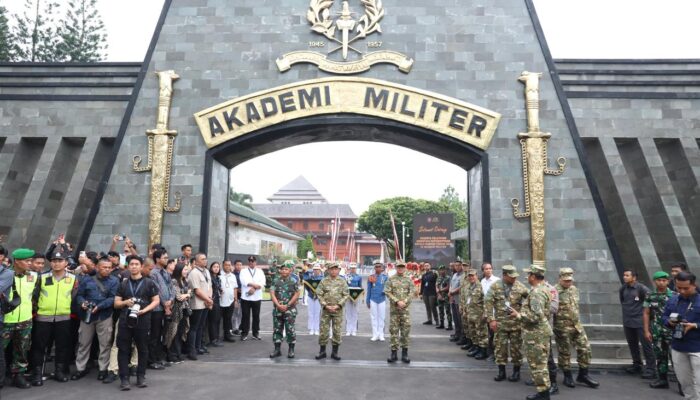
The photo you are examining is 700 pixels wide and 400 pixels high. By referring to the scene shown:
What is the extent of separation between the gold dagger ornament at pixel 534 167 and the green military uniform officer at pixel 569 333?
2.50m

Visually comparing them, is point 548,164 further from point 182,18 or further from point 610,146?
point 182,18

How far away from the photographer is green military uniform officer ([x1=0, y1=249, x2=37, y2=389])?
6.27 m

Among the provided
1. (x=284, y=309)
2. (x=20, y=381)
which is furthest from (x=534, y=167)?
(x=20, y=381)

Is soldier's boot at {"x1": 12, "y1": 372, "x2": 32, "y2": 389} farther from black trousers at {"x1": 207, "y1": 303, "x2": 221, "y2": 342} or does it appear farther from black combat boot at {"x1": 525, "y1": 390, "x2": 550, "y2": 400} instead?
black combat boot at {"x1": 525, "y1": 390, "x2": 550, "y2": 400}

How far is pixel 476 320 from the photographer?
8805 mm

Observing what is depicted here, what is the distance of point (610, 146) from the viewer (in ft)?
34.6

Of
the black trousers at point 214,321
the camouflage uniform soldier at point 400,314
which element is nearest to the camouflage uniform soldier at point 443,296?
the camouflage uniform soldier at point 400,314

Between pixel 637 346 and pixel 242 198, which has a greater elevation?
pixel 242 198

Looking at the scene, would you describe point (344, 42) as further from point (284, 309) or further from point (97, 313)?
point (97, 313)

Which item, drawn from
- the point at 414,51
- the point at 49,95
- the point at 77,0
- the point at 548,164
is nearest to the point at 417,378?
the point at 548,164

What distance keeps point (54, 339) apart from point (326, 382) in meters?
4.38

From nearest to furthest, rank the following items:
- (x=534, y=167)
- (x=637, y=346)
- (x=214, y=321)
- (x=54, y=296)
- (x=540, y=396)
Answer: (x=540, y=396)
(x=54, y=296)
(x=637, y=346)
(x=214, y=321)
(x=534, y=167)

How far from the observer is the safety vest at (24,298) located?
6.25 meters

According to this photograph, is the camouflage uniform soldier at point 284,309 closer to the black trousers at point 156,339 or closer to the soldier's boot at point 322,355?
the soldier's boot at point 322,355
